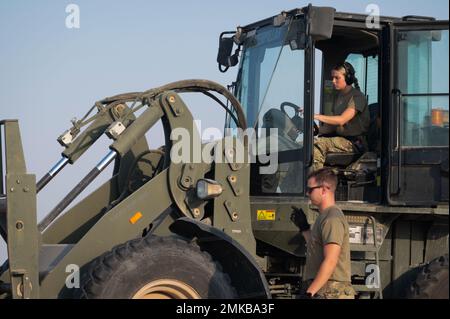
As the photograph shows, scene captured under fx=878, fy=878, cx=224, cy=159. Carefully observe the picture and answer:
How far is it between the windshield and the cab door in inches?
35.7

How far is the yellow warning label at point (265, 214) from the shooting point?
830 cm

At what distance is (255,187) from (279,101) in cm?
89

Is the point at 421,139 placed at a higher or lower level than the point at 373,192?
higher

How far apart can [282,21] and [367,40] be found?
1.19m

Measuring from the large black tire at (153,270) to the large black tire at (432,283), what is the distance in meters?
1.65

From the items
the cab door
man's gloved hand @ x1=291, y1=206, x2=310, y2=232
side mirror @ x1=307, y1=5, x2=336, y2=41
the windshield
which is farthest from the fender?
side mirror @ x1=307, y1=5, x2=336, y2=41

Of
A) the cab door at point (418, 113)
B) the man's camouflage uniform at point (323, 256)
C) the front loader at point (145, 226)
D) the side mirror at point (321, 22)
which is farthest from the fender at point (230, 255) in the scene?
the side mirror at point (321, 22)

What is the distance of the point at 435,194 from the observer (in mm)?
8211

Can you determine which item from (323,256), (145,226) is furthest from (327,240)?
(145,226)

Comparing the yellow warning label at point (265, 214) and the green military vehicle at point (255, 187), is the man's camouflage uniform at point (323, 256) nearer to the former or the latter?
the green military vehicle at point (255, 187)

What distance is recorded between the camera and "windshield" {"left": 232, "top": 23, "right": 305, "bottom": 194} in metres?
8.50
